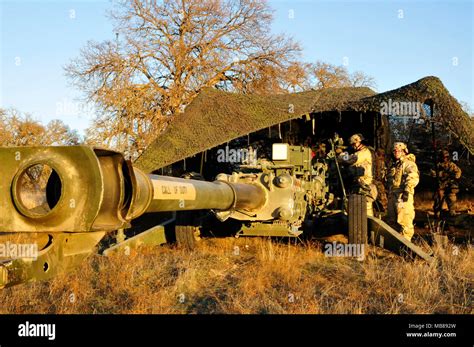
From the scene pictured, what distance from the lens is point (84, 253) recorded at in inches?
102

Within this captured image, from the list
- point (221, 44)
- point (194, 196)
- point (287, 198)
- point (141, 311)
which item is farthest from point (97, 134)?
point (194, 196)

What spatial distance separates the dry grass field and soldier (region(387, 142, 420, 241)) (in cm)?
109

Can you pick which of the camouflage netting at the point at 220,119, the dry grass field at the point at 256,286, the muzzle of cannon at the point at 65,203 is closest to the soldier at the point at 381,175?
the camouflage netting at the point at 220,119

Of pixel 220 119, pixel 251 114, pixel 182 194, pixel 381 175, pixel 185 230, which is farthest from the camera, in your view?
pixel 381 175

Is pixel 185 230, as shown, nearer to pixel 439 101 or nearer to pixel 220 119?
pixel 220 119

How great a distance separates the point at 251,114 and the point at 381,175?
193 inches

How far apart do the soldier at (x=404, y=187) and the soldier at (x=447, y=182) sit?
2.76 m

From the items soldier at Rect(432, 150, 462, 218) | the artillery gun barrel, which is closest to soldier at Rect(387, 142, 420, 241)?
soldier at Rect(432, 150, 462, 218)

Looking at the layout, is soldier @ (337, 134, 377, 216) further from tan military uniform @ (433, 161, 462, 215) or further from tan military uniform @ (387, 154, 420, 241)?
tan military uniform @ (433, 161, 462, 215)

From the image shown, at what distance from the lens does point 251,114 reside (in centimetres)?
973

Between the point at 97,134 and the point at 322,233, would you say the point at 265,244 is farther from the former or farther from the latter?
the point at 97,134

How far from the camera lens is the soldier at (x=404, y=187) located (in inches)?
356

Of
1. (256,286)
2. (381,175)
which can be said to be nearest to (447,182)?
(381,175)

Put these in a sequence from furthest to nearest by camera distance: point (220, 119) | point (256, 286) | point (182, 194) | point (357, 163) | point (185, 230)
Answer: point (357, 163), point (220, 119), point (185, 230), point (256, 286), point (182, 194)
